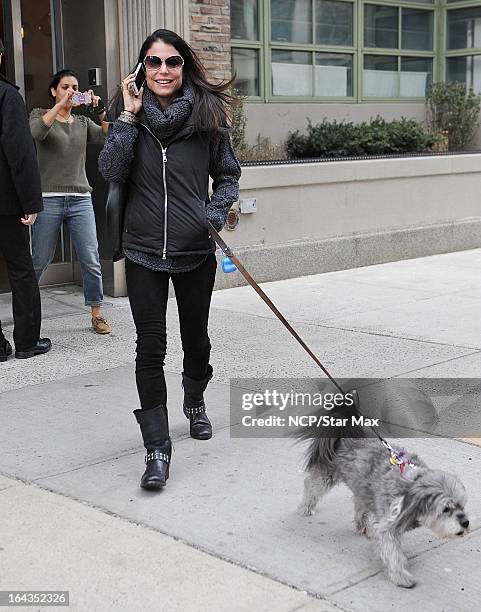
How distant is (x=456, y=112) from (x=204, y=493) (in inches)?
410

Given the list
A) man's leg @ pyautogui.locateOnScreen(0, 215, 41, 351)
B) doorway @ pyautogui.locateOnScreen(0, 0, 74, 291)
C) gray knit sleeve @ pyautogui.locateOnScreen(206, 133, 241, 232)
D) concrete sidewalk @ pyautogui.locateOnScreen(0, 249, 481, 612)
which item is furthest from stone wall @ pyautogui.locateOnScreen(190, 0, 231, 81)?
gray knit sleeve @ pyautogui.locateOnScreen(206, 133, 241, 232)

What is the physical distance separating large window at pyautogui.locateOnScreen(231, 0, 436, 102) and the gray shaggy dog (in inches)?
329

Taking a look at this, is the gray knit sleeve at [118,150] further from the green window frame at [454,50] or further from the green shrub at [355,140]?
the green window frame at [454,50]

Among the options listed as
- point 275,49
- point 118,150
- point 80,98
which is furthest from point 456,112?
point 118,150

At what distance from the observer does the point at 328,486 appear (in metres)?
3.97

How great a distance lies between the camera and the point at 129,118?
4473 millimetres

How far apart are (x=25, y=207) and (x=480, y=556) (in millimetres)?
3981

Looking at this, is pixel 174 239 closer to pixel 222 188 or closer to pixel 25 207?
pixel 222 188

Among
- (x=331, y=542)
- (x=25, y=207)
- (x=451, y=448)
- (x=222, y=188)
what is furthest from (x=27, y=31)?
(x=331, y=542)

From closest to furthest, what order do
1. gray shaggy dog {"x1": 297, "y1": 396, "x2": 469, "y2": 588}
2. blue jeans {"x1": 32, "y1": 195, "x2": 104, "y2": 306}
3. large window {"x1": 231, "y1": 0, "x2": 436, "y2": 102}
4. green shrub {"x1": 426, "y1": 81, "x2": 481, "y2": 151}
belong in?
gray shaggy dog {"x1": 297, "y1": 396, "x2": 469, "y2": 588}, blue jeans {"x1": 32, "y1": 195, "x2": 104, "y2": 306}, large window {"x1": 231, "y1": 0, "x2": 436, "y2": 102}, green shrub {"x1": 426, "y1": 81, "x2": 481, "y2": 151}

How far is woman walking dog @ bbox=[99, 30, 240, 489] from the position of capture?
14.7 feet

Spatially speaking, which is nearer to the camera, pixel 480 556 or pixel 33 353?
pixel 480 556

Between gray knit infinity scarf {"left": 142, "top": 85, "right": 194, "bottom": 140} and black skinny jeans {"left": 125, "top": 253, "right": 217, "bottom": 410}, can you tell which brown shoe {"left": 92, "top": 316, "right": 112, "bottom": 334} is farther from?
gray knit infinity scarf {"left": 142, "top": 85, "right": 194, "bottom": 140}

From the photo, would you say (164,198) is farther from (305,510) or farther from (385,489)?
(385,489)
